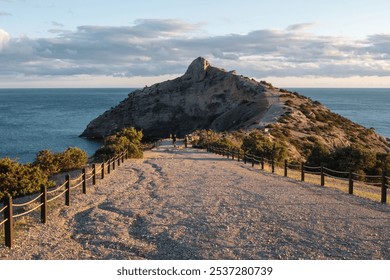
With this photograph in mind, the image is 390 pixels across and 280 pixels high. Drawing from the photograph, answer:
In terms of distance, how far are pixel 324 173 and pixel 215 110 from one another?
67.8m

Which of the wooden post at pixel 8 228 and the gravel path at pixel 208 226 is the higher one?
the wooden post at pixel 8 228

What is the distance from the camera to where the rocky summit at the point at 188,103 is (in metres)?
86.8

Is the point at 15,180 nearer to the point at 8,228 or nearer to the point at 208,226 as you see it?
the point at 8,228

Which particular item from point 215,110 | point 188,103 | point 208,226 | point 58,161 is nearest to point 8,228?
point 208,226

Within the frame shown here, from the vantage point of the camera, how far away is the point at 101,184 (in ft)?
63.1

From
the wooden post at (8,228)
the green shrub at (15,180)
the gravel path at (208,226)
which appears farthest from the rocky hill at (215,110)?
the wooden post at (8,228)

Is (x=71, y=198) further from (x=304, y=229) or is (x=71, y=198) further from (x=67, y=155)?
(x=67, y=155)

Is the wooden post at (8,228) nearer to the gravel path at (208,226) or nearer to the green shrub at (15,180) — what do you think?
the gravel path at (208,226)

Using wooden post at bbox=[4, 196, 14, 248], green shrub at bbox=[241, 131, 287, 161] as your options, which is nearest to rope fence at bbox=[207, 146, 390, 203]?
green shrub at bbox=[241, 131, 287, 161]

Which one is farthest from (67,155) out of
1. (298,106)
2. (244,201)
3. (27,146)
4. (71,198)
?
(298,106)

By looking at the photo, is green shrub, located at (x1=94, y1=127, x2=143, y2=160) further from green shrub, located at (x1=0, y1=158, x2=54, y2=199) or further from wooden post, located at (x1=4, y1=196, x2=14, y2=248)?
wooden post, located at (x1=4, y1=196, x2=14, y2=248)

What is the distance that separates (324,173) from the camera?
2173 centimetres

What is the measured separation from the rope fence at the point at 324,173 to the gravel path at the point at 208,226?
950 millimetres

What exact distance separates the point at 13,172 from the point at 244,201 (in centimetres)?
949
